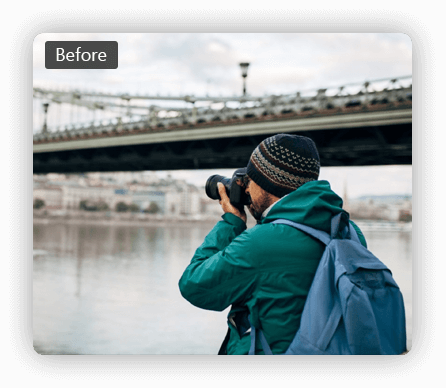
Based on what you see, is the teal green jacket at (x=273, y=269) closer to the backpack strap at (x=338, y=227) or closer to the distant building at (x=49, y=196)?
the backpack strap at (x=338, y=227)

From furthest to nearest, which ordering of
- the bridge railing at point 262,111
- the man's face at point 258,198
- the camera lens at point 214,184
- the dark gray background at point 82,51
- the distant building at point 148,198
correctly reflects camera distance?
the distant building at point 148,198 < the bridge railing at point 262,111 < the dark gray background at point 82,51 < the camera lens at point 214,184 < the man's face at point 258,198

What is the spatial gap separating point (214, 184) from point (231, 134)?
43.1 ft

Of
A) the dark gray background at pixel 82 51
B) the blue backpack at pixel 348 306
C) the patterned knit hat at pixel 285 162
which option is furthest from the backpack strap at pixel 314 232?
the dark gray background at pixel 82 51

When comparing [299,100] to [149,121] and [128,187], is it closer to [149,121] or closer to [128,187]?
[149,121]

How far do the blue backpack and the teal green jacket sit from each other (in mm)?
39

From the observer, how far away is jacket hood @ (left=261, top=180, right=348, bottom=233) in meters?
1.48

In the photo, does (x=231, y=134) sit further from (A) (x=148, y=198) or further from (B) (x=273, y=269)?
(A) (x=148, y=198)

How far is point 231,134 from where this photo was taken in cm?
1491

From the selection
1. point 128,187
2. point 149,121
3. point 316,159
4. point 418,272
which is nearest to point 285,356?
point 316,159

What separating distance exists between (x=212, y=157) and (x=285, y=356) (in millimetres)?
14935

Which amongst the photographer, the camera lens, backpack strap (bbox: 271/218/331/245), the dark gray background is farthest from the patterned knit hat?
the dark gray background

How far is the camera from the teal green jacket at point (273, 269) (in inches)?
59.1

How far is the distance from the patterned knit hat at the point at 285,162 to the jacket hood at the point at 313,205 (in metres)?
0.05

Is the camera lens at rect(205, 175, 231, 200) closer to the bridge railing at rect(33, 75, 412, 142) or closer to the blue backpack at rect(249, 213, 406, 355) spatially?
the blue backpack at rect(249, 213, 406, 355)
